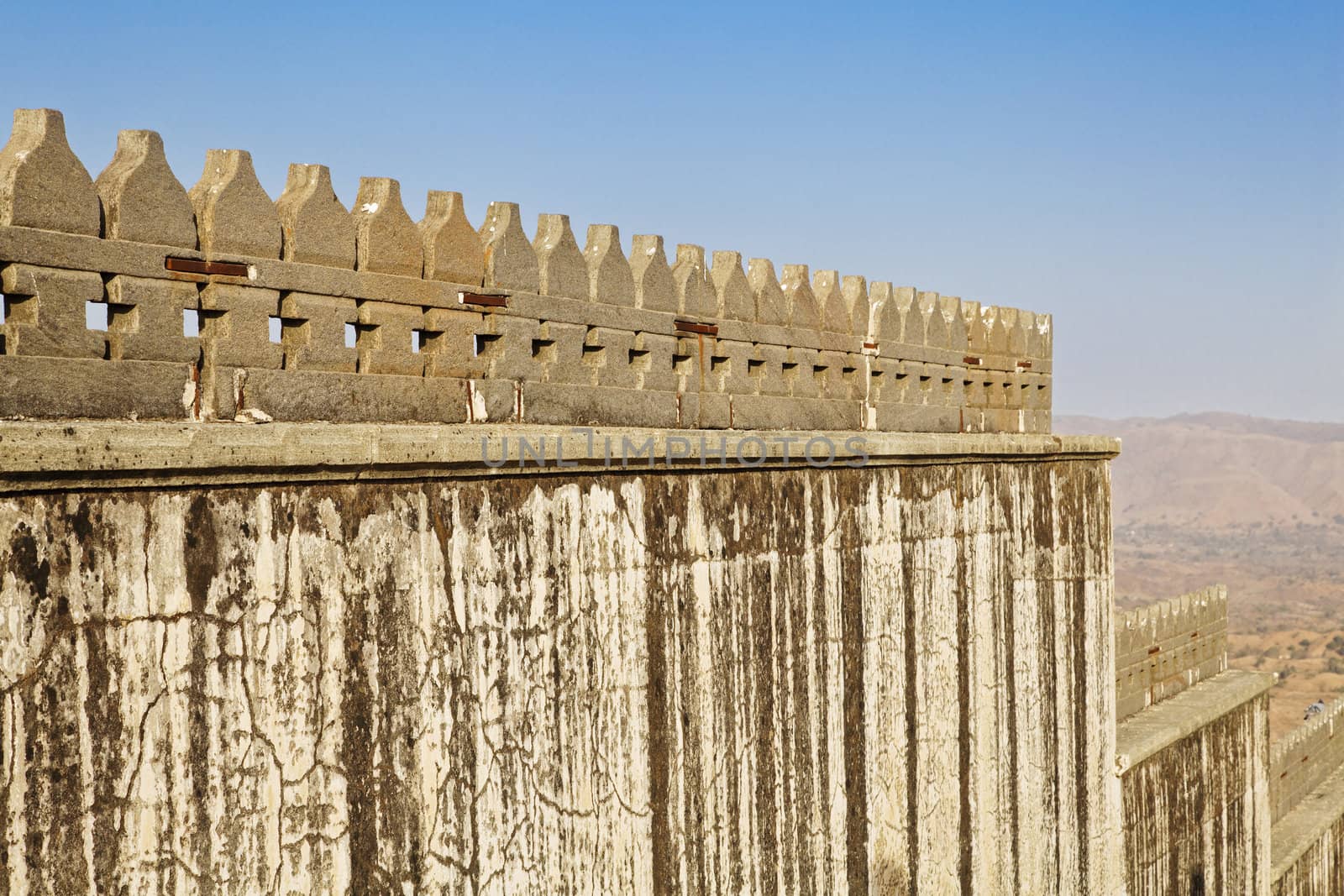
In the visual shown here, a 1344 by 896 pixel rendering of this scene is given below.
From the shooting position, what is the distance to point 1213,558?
8425cm

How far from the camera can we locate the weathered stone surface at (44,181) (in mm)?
3150

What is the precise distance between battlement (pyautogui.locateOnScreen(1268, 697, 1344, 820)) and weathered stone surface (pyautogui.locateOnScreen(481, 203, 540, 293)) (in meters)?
9.89

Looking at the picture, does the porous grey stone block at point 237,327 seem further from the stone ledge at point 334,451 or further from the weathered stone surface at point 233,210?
the stone ledge at point 334,451

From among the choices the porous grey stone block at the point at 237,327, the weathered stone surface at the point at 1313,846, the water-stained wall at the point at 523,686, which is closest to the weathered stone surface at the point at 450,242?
the porous grey stone block at the point at 237,327

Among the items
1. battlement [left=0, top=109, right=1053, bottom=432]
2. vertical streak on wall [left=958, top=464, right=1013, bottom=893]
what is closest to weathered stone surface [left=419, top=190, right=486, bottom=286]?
battlement [left=0, top=109, right=1053, bottom=432]

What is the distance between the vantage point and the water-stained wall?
3039 mm

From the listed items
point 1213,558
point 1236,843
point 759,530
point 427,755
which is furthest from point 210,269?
point 1213,558

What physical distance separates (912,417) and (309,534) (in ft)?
14.6

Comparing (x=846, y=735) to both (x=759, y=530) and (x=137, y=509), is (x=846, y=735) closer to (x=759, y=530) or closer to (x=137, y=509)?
(x=759, y=530)

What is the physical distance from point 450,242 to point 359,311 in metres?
0.47

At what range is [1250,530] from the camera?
100000 mm

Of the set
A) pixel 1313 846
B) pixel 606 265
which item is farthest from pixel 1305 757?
pixel 606 265

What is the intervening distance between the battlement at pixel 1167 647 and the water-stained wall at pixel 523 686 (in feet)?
7.50

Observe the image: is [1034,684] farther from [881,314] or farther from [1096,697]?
→ [881,314]
